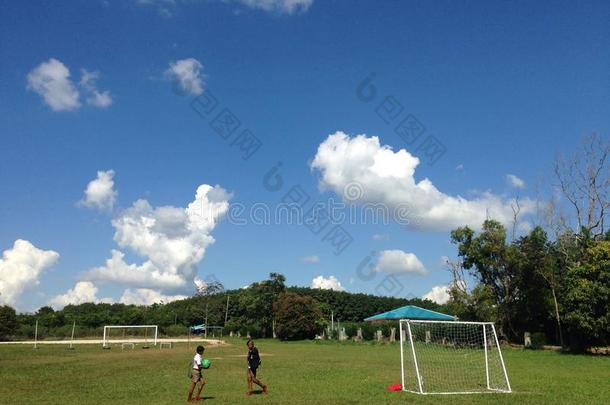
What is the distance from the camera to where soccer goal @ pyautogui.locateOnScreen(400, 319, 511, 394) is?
54.4 ft

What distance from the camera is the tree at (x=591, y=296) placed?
3058cm

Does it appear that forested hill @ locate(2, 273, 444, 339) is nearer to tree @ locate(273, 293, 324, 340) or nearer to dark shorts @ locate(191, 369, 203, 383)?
tree @ locate(273, 293, 324, 340)

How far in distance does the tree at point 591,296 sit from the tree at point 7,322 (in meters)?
54.9

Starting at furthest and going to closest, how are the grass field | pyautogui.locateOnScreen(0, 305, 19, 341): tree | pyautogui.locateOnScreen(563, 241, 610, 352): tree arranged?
pyautogui.locateOnScreen(0, 305, 19, 341): tree, pyautogui.locateOnScreen(563, 241, 610, 352): tree, the grass field

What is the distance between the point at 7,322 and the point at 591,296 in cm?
5676

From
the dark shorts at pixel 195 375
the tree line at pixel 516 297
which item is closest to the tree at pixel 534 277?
the tree line at pixel 516 297

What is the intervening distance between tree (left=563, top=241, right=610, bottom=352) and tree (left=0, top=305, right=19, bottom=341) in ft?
180

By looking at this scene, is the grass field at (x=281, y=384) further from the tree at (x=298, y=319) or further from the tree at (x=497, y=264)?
the tree at (x=298, y=319)

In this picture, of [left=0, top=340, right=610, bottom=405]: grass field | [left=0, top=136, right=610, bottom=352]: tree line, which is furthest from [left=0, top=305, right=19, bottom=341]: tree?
[left=0, top=340, right=610, bottom=405]: grass field

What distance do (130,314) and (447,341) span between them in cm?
5871

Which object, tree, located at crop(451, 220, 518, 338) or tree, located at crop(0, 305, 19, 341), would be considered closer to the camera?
tree, located at crop(451, 220, 518, 338)

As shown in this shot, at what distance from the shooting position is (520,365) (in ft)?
83.6

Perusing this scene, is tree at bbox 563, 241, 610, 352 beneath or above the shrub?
above

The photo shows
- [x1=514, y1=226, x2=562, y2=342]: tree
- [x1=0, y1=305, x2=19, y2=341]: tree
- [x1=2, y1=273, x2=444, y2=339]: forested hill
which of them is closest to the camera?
[x1=514, y1=226, x2=562, y2=342]: tree
